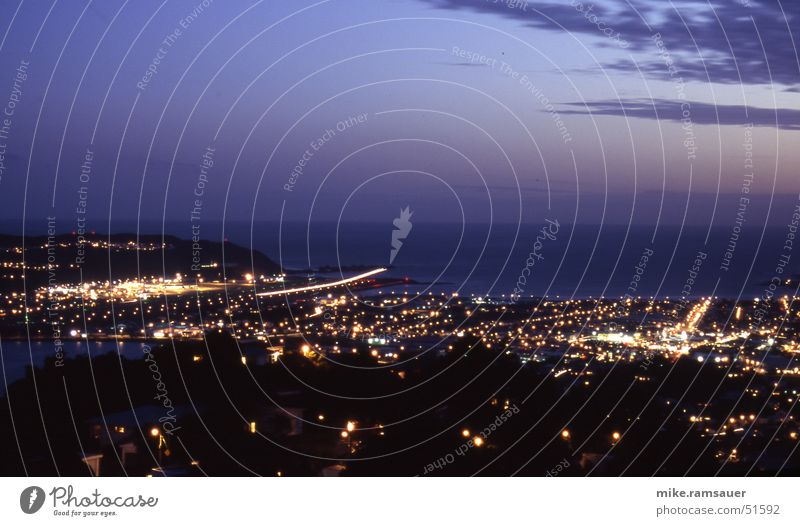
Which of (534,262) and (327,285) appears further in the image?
(534,262)

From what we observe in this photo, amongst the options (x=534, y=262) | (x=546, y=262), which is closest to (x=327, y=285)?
(x=534, y=262)
